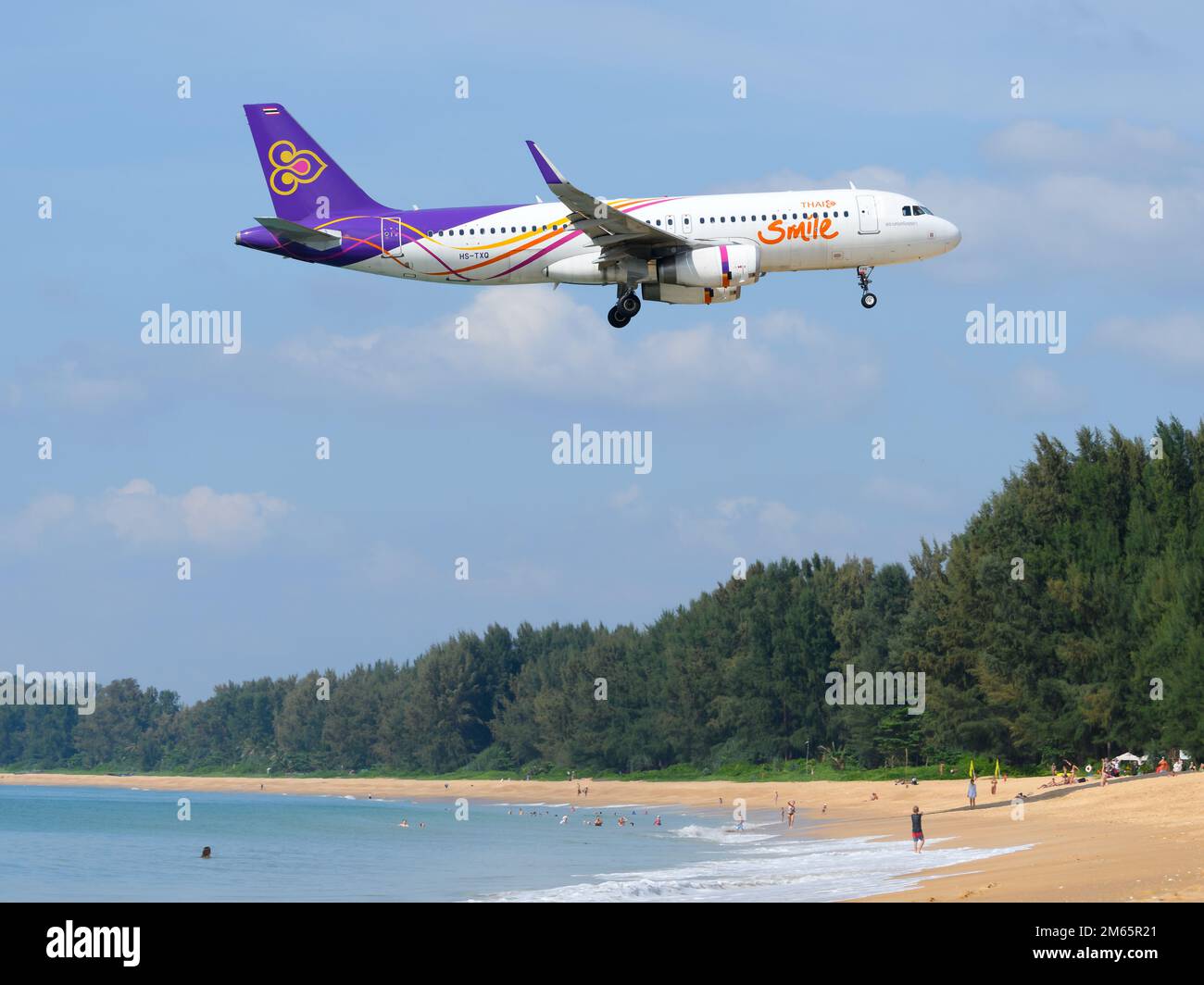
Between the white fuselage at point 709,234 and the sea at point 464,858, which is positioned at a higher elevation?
the white fuselage at point 709,234

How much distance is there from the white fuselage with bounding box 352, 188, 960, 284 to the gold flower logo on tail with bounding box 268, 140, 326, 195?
605cm

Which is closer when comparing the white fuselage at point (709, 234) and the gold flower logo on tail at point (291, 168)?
the white fuselage at point (709, 234)

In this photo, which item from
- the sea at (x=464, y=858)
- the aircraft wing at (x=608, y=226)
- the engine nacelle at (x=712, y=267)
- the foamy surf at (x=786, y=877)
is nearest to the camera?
the foamy surf at (x=786, y=877)

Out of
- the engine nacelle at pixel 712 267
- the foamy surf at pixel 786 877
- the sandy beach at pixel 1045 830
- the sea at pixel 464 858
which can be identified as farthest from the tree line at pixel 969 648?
the engine nacelle at pixel 712 267

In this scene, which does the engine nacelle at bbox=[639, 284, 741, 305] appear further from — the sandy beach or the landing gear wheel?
the sandy beach

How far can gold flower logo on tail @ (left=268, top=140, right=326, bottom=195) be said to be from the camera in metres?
55.2

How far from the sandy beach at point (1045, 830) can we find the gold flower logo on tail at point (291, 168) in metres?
31.0

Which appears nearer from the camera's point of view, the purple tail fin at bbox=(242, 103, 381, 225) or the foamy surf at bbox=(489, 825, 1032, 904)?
the foamy surf at bbox=(489, 825, 1032, 904)

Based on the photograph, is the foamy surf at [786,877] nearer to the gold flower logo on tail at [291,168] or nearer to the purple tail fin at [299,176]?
the purple tail fin at [299,176]

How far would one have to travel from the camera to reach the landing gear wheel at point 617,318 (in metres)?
48.0

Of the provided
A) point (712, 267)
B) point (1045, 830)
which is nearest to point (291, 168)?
point (712, 267)

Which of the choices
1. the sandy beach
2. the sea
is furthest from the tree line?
the sea

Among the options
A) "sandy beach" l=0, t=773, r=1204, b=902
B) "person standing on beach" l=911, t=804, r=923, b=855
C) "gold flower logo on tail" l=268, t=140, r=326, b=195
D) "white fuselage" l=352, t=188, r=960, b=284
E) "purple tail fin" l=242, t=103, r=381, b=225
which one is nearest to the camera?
"sandy beach" l=0, t=773, r=1204, b=902

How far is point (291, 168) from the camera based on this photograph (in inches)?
2191
